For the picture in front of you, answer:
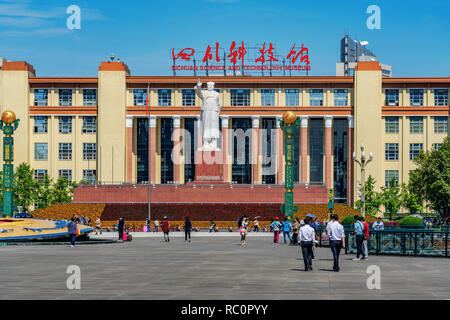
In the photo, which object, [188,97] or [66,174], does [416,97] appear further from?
[66,174]

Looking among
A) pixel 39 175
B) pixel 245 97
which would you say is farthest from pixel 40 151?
pixel 245 97

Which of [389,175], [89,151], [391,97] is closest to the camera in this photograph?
[389,175]

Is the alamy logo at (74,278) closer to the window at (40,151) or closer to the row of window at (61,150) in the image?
the row of window at (61,150)

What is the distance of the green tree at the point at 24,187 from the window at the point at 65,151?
1071 cm

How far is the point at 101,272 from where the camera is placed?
85.8 feet

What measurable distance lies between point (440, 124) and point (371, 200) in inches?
756

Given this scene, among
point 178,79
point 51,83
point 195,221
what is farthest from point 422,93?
point 51,83

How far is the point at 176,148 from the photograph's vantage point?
113 metres

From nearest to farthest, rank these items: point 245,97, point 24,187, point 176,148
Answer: point 24,187 < point 245,97 < point 176,148

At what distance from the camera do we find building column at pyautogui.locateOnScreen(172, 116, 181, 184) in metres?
110

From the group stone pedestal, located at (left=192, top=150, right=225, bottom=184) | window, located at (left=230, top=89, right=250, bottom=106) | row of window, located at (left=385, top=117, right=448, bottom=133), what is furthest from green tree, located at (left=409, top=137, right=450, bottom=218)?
window, located at (left=230, top=89, right=250, bottom=106)

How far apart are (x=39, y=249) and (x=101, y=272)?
15.6 meters
